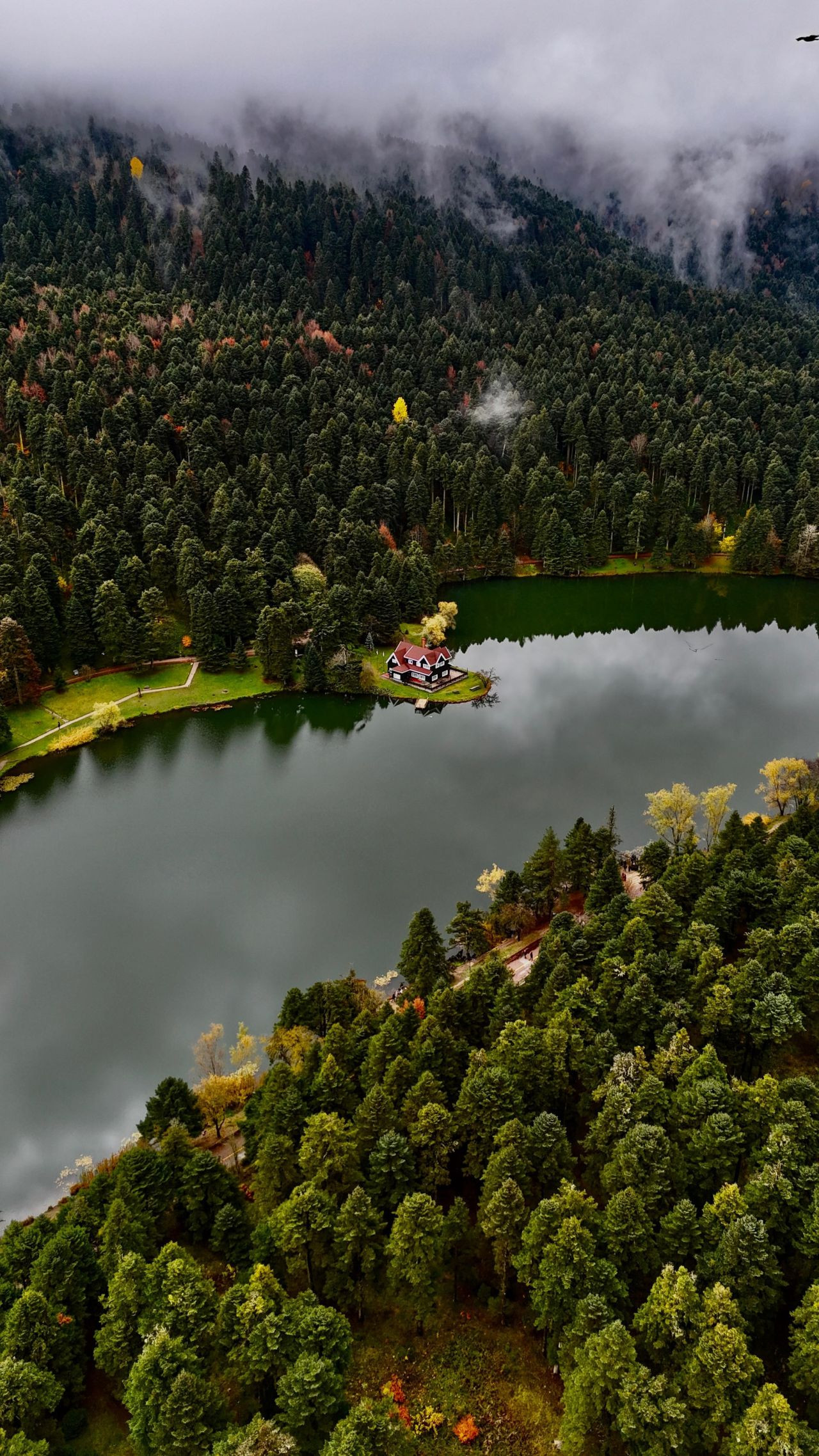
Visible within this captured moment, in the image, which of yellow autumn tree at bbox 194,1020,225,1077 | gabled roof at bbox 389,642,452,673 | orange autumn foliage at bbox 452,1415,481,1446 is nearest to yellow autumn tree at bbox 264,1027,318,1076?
yellow autumn tree at bbox 194,1020,225,1077

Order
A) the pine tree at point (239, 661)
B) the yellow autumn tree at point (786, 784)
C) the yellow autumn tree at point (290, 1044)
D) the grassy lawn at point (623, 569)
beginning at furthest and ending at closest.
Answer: the grassy lawn at point (623, 569) < the pine tree at point (239, 661) < the yellow autumn tree at point (786, 784) < the yellow autumn tree at point (290, 1044)

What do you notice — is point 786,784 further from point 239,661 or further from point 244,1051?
point 239,661

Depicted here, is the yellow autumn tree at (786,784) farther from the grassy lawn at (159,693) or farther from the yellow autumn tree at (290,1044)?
the yellow autumn tree at (290,1044)

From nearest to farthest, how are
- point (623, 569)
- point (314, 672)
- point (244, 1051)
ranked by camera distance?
point (244, 1051) < point (314, 672) < point (623, 569)

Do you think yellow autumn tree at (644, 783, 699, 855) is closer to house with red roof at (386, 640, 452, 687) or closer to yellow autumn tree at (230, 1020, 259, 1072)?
yellow autumn tree at (230, 1020, 259, 1072)

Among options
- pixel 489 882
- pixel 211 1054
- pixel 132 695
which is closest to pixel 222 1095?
pixel 211 1054

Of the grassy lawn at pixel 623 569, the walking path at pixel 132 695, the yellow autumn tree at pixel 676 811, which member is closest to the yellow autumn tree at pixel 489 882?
the yellow autumn tree at pixel 676 811
